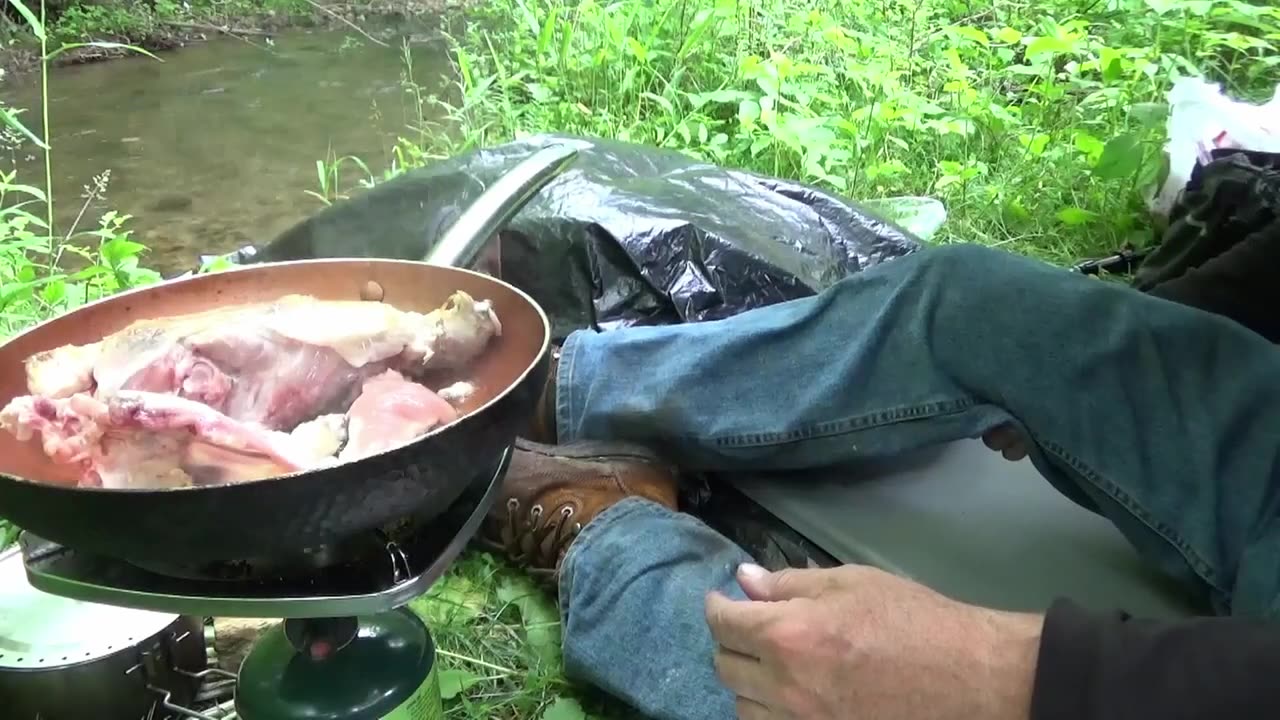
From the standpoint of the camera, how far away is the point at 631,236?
1.47 metres

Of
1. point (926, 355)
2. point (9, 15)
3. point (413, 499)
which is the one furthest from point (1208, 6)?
point (9, 15)

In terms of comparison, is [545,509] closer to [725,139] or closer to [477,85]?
[725,139]

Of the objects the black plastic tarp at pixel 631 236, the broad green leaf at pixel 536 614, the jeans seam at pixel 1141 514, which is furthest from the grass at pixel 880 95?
the jeans seam at pixel 1141 514

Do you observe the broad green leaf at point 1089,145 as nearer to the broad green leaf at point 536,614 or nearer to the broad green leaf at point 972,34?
the broad green leaf at point 972,34

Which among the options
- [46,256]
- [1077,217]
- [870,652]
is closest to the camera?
[870,652]

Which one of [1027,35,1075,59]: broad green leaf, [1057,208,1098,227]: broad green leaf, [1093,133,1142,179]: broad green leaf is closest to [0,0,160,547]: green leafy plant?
[1057,208,1098,227]: broad green leaf

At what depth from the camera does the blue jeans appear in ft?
2.95

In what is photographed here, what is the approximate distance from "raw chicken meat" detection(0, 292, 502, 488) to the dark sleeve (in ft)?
1.51

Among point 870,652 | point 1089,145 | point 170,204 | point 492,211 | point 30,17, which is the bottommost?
point 170,204

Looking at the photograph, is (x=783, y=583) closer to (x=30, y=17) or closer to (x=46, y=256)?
(x=30, y=17)

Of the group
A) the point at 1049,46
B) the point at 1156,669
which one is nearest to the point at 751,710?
the point at 1156,669

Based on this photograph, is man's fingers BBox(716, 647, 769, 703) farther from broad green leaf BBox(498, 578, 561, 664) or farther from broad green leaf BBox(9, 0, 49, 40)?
broad green leaf BBox(9, 0, 49, 40)

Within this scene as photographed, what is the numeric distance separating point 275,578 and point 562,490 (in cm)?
47

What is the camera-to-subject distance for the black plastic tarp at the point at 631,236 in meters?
1.46
